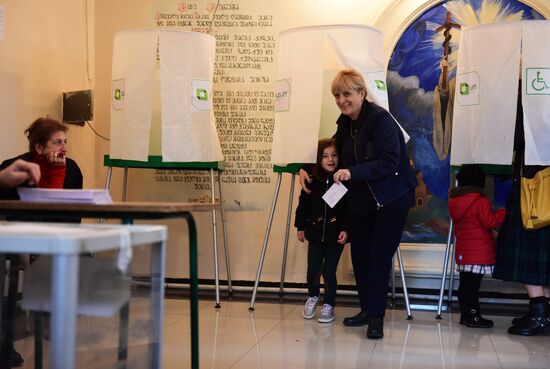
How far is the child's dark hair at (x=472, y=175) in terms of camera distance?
3.97m

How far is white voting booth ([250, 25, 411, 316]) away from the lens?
13.2 ft

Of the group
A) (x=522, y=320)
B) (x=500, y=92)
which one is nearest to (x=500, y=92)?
(x=500, y=92)

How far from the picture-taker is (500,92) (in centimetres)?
385

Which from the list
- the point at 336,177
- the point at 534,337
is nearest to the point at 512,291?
the point at 534,337

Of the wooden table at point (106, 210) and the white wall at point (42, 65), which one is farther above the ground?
the white wall at point (42, 65)

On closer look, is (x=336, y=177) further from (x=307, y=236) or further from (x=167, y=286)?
(x=167, y=286)

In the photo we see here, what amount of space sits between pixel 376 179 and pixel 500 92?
0.98m

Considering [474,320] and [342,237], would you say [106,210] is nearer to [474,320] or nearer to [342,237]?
[342,237]

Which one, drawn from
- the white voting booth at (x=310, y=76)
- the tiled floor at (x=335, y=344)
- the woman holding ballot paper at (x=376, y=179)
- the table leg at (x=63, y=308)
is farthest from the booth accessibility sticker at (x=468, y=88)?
the table leg at (x=63, y=308)

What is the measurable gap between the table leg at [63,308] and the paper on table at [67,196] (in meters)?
0.61

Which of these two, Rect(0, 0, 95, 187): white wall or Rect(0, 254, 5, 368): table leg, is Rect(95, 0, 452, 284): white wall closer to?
Rect(0, 0, 95, 187): white wall

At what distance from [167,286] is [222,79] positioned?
156cm

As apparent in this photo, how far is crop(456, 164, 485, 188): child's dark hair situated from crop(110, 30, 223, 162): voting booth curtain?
4.90 ft

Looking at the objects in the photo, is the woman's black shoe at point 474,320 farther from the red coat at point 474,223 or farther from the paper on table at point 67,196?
the paper on table at point 67,196
